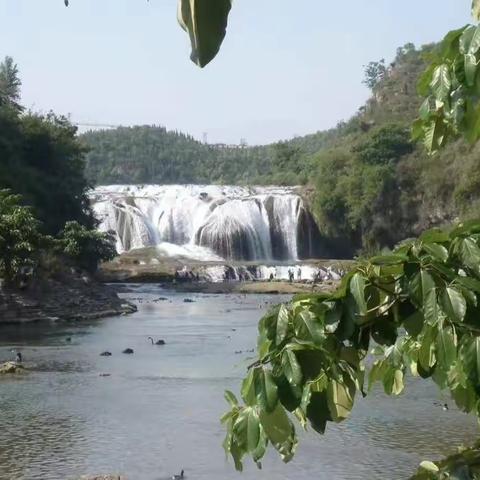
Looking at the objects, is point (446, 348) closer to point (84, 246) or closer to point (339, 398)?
point (339, 398)

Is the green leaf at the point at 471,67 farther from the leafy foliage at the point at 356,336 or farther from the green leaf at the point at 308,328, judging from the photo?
the green leaf at the point at 308,328

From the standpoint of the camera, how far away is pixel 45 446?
33.7 ft

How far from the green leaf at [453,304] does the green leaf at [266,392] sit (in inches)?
16.5

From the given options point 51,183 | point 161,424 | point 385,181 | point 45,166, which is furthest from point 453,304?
point 385,181

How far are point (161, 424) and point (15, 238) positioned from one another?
14.1 metres

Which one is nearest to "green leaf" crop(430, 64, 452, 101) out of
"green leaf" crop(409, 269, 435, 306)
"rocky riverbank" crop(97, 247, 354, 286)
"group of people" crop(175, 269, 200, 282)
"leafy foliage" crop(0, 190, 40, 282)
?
"green leaf" crop(409, 269, 435, 306)

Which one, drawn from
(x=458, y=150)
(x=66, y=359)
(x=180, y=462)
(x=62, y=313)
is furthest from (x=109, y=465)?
(x=458, y=150)

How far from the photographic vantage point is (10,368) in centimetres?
1530

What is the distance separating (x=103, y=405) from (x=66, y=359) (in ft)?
14.9

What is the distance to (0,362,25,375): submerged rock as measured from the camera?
15.2 meters

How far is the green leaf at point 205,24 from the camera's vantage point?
1.08 meters

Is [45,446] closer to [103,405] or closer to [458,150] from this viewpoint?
[103,405]

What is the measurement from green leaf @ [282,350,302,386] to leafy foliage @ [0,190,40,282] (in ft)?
75.0

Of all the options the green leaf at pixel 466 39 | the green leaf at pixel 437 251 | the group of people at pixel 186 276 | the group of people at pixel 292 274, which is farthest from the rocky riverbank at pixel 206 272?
the green leaf at pixel 466 39
